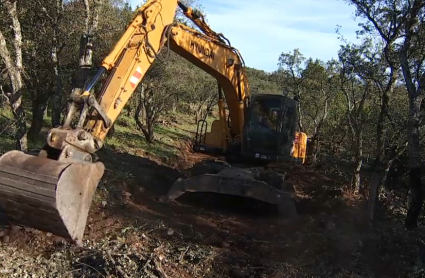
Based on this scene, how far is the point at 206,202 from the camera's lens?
10555mm

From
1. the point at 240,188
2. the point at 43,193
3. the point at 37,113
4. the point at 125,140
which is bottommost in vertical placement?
the point at 125,140

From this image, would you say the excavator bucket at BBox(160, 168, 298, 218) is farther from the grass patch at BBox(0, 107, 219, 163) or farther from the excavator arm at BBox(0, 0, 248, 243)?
the grass patch at BBox(0, 107, 219, 163)

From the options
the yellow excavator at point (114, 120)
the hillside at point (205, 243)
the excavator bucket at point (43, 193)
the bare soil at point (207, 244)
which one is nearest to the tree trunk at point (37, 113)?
the hillside at point (205, 243)

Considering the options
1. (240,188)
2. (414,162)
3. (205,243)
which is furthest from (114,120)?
(414,162)

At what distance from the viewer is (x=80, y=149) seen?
6.06 metres

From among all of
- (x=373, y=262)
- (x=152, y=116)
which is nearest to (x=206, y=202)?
(x=373, y=262)

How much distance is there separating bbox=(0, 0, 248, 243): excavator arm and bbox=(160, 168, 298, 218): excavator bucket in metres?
2.66

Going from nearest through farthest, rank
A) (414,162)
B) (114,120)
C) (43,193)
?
(43,193), (114,120), (414,162)

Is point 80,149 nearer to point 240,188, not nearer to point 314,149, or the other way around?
point 240,188

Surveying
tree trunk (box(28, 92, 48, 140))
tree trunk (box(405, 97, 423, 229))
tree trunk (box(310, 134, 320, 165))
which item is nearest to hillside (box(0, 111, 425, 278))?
tree trunk (box(405, 97, 423, 229))

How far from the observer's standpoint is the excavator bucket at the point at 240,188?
916 cm

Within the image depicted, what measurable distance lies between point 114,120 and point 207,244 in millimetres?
2316

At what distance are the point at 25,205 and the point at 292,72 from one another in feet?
70.9

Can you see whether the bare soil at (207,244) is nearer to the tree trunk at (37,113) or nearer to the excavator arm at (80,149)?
the excavator arm at (80,149)
